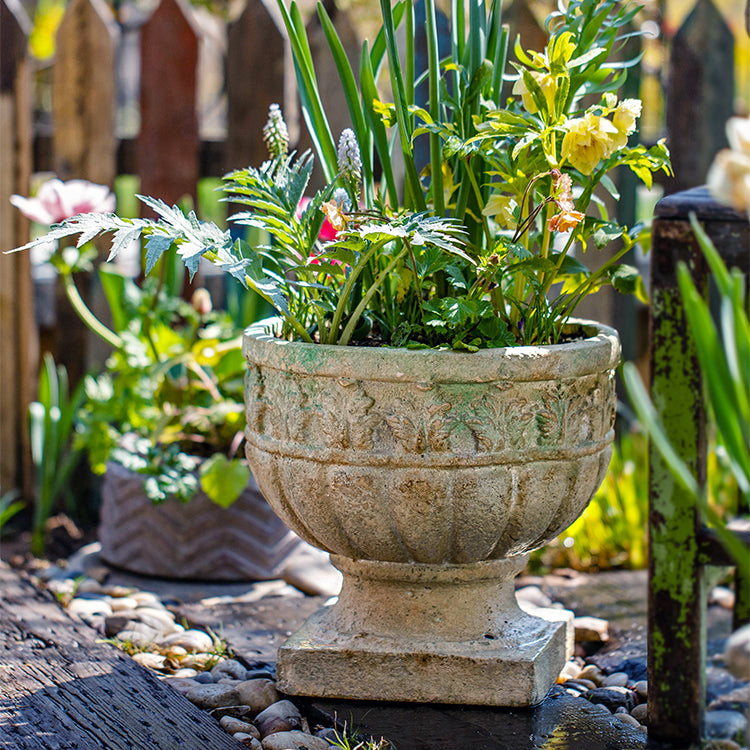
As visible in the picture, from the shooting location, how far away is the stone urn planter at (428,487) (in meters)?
1.63

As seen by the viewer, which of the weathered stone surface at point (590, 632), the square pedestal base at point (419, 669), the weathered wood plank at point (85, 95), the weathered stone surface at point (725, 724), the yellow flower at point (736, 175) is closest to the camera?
the yellow flower at point (736, 175)

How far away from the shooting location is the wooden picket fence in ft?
9.75

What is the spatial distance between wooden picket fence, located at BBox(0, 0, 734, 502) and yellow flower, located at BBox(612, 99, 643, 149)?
4.94ft

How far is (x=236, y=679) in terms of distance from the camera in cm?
197

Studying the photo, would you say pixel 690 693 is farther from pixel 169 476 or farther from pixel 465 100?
pixel 169 476

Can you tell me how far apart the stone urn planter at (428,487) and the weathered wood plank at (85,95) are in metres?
1.44

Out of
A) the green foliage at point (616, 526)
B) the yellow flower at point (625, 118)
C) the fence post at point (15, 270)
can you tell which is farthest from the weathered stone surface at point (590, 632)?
the fence post at point (15, 270)

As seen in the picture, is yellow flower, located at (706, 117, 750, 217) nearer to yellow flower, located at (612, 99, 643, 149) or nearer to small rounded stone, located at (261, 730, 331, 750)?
yellow flower, located at (612, 99, 643, 149)

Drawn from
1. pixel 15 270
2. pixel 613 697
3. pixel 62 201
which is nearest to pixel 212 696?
pixel 613 697

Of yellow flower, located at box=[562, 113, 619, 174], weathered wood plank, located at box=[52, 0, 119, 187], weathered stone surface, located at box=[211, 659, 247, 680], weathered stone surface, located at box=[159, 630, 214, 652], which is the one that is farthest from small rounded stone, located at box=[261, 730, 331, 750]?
weathered wood plank, located at box=[52, 0, 119, 187]

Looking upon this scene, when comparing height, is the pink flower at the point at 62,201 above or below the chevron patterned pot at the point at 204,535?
above

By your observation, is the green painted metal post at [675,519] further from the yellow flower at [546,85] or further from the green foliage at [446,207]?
the yellow flower at [546,85]

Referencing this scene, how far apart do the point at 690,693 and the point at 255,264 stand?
3.09 ft

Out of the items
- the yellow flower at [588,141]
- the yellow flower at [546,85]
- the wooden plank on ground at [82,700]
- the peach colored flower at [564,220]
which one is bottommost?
the wooden plank on ground at [82,700]
